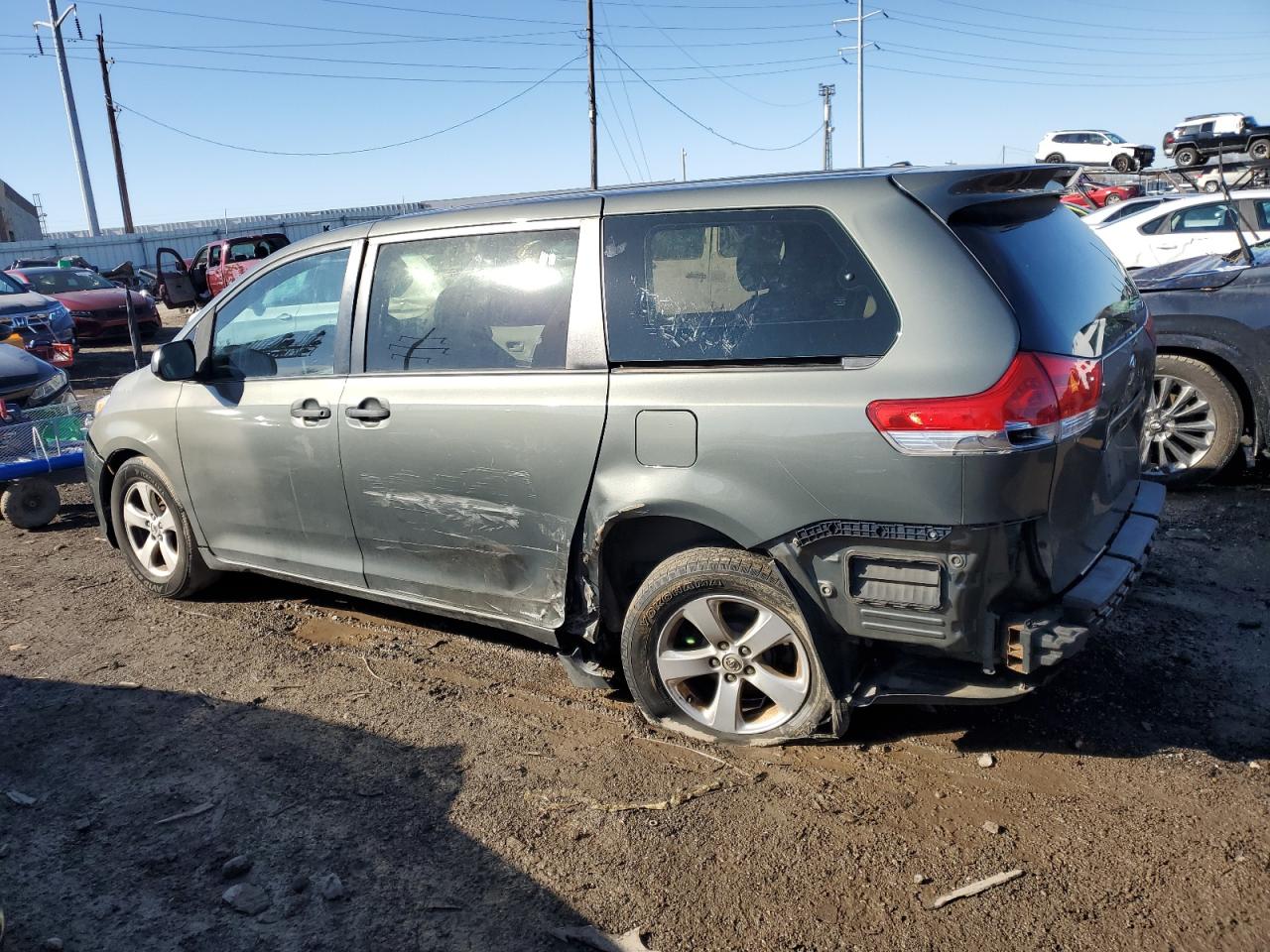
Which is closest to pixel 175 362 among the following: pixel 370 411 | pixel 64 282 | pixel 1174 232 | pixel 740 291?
pixel 370 411

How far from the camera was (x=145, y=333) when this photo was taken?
19.6 m

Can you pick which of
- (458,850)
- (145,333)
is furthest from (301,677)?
(145,333)

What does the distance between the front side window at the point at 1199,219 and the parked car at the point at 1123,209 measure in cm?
46

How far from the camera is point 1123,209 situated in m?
14.8

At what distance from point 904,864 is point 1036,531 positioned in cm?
105

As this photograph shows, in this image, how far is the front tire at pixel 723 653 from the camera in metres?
3.25

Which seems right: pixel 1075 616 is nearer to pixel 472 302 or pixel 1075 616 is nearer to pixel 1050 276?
pixel 1050 276

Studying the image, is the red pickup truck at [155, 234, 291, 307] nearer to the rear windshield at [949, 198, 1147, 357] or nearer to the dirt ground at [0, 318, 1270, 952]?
the dirt ground at [0, 318, 1270, 952]

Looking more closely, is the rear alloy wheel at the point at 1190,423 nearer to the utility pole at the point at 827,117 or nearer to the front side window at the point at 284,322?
the front side window at the point at 284,322

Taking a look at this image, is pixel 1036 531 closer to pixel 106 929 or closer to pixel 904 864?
pixel 904 864

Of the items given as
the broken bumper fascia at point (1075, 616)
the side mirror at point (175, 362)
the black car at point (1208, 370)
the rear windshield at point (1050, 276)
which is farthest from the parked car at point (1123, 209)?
the side mirror at point (175, 362)

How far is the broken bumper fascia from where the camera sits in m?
2.89

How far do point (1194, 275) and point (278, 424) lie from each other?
5438 mm

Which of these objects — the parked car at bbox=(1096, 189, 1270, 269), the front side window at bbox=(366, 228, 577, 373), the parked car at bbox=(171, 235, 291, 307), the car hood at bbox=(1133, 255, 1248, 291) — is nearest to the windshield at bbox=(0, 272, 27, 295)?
the parked car at bbox=(171, 235, 291, 307)
